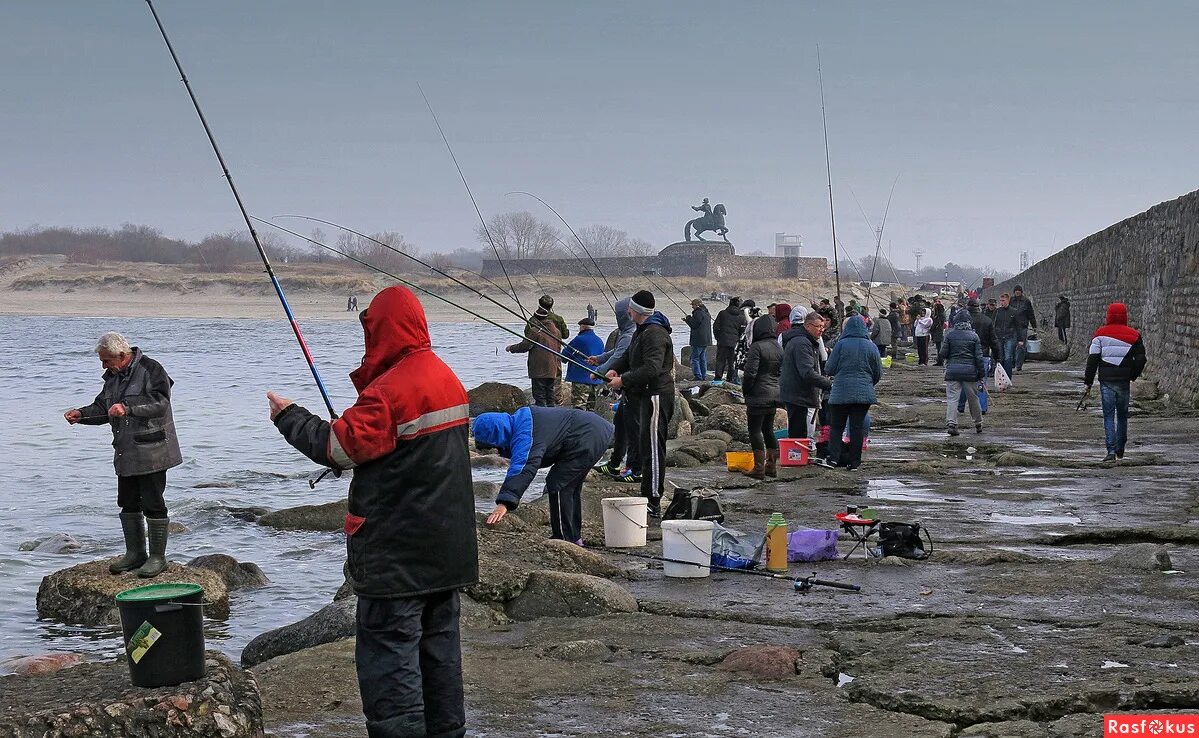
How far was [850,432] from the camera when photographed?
12.9m

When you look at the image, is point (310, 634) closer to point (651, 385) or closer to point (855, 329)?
→ point (651, 385)

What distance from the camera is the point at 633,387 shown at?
1011cm

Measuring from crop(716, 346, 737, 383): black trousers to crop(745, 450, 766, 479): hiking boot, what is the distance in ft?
36.7

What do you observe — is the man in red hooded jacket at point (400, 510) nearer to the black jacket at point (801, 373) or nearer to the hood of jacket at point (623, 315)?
the hood of jacket at point (623, 315)

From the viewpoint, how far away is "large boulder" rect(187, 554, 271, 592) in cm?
966

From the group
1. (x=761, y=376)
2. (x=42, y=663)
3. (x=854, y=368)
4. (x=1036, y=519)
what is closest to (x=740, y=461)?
(x=761, y=376)

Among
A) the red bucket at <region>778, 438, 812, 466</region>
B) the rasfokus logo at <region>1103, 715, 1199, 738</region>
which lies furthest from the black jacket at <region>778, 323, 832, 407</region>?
the rasfokus logo at <region>1103, 715, 1199, 738</region>

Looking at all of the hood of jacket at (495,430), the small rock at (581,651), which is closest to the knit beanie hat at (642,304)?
the hood of jacket at (495,430)

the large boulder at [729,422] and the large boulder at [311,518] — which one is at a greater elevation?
the large boulder at [729,422]

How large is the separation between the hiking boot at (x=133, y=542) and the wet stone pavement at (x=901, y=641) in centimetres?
274

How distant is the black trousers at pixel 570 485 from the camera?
8.33m

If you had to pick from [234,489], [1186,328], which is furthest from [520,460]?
[1186,328]

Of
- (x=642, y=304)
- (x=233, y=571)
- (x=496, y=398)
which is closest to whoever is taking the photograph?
(x=233, y=571)

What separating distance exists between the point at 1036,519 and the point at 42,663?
669cm
